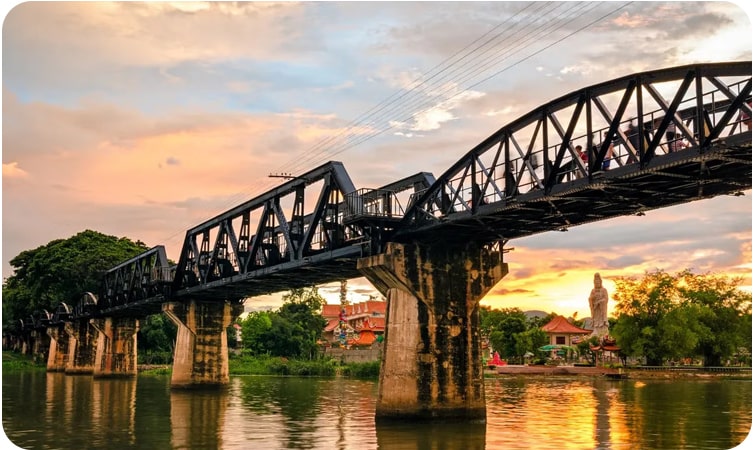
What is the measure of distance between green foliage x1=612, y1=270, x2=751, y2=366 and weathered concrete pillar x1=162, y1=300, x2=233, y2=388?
53.7 meters

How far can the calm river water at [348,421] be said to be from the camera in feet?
118

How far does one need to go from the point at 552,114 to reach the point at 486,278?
12.8 meters

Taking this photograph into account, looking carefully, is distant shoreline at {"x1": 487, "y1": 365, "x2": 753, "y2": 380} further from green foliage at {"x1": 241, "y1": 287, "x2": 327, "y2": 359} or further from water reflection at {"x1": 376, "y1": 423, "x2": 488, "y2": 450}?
water reflection at {"x1": 376, "y1": 423, "x2": 488, "y2": 450}

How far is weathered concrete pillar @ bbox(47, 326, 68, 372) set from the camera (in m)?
128

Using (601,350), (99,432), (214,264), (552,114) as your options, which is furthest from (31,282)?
(552,114)

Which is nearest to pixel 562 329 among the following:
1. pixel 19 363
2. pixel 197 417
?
pixel 19 363

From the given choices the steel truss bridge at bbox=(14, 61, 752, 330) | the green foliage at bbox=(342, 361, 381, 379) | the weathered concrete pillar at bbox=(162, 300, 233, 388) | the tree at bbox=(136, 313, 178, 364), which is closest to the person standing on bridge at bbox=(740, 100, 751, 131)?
the steel truss bridge at bbox=(14, 61, 752, 330)

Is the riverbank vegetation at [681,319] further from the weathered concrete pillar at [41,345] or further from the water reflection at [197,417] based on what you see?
the weathered concrete pillar at [41,345]

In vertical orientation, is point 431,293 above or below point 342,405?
above

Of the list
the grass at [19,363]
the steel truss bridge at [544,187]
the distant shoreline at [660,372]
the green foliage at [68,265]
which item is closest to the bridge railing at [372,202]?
the steel truss bridge at [544,187]

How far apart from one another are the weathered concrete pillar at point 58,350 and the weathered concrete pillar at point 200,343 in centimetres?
6154

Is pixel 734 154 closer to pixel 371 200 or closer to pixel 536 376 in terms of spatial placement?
pixel 371 200

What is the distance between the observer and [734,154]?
91.4 feet

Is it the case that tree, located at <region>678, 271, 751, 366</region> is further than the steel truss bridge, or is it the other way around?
tree, located at <region>678, 271, 751, 366</region>
